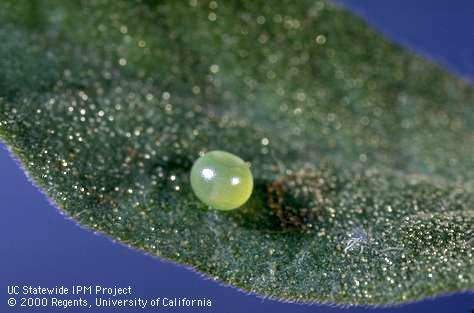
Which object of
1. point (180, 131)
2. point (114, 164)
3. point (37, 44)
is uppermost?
point (37, 44)

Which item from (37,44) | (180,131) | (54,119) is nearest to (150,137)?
(180,131)

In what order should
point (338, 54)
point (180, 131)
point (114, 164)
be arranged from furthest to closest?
point (338, 54)
point (180, 131)
point (114, 164)

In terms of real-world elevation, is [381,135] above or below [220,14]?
below

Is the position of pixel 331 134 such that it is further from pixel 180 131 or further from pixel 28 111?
pixel 28 111

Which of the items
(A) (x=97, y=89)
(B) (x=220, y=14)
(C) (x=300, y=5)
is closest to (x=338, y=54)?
(C) (x=300, y=5)

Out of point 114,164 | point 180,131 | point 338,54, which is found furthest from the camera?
point 338,54

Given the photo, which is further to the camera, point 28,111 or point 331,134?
point 331,134
